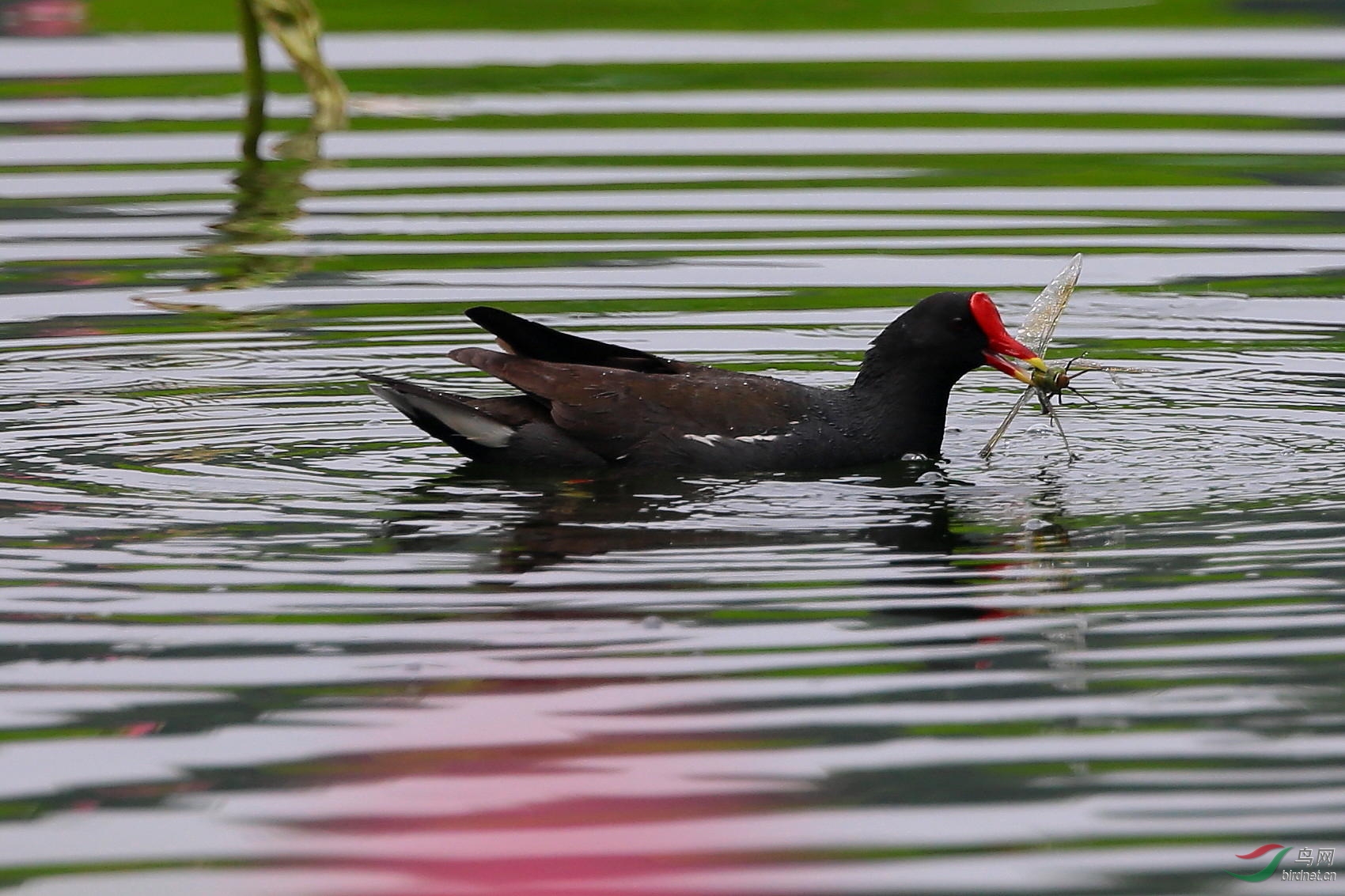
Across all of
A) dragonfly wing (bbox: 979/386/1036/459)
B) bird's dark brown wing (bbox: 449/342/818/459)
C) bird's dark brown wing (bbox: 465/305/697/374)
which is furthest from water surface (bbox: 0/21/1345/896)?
bird's dark brown wing (bbox: 465/305/697/374)

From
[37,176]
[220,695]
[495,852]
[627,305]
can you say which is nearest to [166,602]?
[220,695]

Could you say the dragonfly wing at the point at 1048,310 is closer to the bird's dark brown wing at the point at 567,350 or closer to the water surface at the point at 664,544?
the water surface at the point at 664,544

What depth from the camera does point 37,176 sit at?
568 inches

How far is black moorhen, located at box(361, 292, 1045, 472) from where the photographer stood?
802 cm

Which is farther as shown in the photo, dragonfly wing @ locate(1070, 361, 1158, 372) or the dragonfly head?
the dragonfly head

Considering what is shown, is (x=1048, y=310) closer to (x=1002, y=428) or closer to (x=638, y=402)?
(x=1002, y=428)

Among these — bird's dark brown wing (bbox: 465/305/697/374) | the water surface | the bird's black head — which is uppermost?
the bird's black head

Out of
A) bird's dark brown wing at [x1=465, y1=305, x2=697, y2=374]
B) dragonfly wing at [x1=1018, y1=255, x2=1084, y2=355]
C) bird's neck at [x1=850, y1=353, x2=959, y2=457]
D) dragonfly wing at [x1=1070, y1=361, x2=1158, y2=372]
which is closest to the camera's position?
dragonfly wing at [x1=1070, y1=361, x2=1158, y2=372]

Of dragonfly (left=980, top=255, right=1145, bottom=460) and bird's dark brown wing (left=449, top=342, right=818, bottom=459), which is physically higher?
dragonfly (left=980, top=255, right=1145, bottom=460)

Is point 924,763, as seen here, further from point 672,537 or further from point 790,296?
point 790,296

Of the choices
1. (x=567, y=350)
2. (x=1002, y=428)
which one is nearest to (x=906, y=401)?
(x=1002, y=428)

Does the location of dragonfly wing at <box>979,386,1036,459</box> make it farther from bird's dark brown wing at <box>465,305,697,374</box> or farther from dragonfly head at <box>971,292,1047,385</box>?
bird's dark brown wing at <box>465,305,697,374</box>

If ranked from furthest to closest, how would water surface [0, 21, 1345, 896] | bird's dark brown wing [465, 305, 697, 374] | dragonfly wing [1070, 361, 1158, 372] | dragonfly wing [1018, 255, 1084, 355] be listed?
dragonfly wing [1018, 255, 1084, 355]
bird's dark brown wing [465, 305, 697, 374]
dragonfly wing [1070, 361, 1158, 372]
water surface [0, 21, 1345, 896]

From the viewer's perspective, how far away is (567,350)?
829 cm
